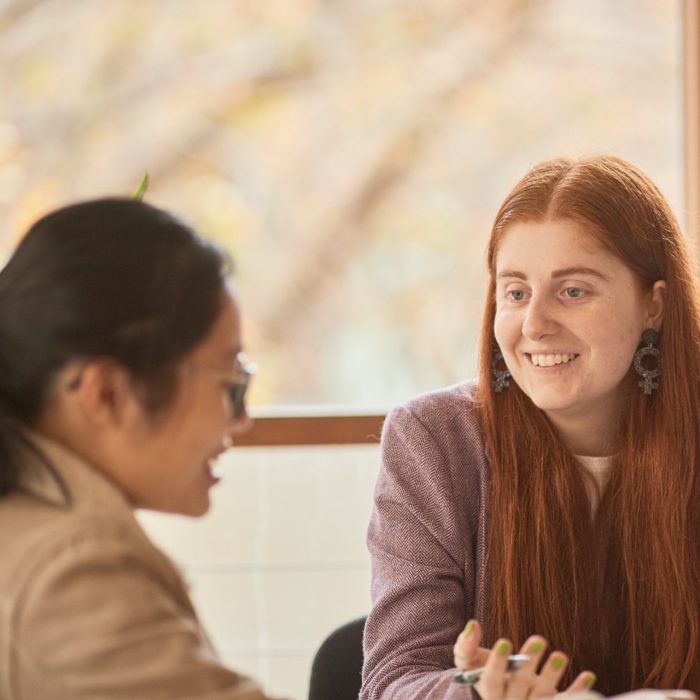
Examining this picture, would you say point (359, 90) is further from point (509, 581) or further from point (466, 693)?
point (466, 693)

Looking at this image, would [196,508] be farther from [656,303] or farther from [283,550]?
[283,550]

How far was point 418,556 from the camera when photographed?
1687 mm

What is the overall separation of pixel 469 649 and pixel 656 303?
0.70 m

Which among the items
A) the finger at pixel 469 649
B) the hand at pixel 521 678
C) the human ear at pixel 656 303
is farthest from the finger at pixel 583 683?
the human ear at pixel 656 303

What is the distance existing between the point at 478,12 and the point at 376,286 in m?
0.87

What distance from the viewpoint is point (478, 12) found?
3287 millimetres

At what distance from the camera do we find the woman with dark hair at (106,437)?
3.07 ft

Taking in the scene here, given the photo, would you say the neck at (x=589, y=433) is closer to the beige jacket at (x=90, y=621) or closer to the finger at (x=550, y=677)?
the finger at (x=550, y=677)

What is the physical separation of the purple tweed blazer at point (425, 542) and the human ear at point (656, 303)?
12.5 inches

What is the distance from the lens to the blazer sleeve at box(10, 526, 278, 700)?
0.93 metres

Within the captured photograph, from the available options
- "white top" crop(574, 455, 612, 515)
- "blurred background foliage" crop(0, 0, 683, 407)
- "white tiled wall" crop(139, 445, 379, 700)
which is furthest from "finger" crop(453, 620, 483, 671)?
"blurred background foliage" crop(0, 0, 683, 407)

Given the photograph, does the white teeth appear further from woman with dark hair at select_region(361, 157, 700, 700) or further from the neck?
the neck

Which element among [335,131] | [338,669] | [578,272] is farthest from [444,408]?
[335,131]

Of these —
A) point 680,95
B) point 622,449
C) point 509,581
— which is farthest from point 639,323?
point 680,95
